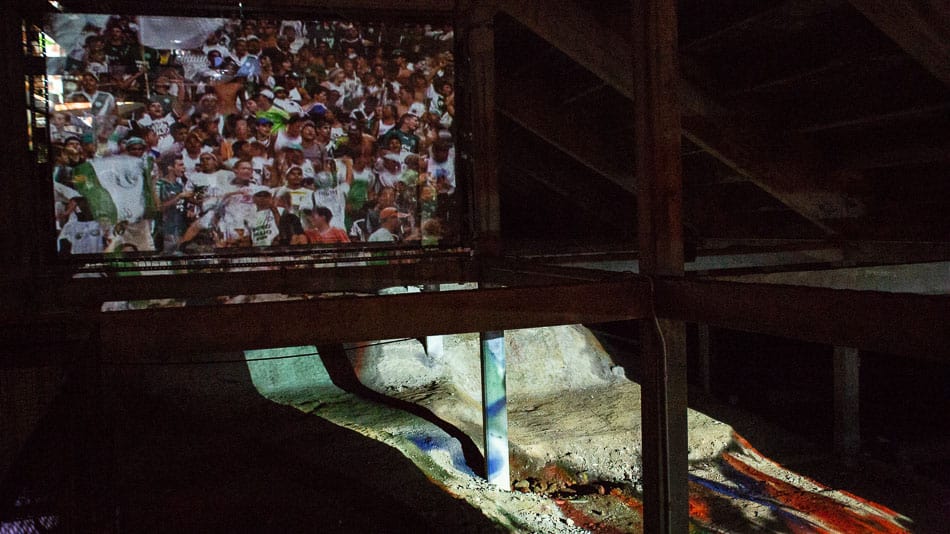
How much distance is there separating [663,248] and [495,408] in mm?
3951

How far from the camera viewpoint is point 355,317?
3074 mm

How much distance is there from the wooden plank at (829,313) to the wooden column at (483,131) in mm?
2446

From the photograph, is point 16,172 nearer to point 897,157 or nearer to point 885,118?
point 885,118

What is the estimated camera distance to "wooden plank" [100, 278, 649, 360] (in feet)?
A: 9.21

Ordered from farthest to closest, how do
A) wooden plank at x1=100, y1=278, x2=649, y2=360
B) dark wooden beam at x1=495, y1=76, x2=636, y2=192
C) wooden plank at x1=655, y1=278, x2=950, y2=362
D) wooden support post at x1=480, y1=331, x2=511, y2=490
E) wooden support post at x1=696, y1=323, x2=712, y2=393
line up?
wooden support post at x1=696, y1=323, x2=712, y2=393
dark wooden beam at x1=495, y1=76, x2=636, y2=192
wooden support post at x1=480, y1=331, x2=511, y2=490
wooden plank at x1=100, y1=278, x2=649, y2=360
wooden plank at x1=655, y1=278, x2=950, y2=362

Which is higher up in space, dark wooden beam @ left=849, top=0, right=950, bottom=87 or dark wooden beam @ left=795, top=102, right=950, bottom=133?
dark wooden beam @ left=849, top=0, right=950, bottom=87

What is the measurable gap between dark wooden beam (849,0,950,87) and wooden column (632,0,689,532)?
130cm

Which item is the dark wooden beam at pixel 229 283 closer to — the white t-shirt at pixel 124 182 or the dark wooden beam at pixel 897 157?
the white t-shirt at pixel 124 182

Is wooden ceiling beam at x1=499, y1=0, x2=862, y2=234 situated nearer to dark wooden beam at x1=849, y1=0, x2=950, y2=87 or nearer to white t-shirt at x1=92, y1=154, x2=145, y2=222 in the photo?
dark wooden beam at x1=849, y1=0, x2=950, y2=87

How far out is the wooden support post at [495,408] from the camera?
6.97 meters

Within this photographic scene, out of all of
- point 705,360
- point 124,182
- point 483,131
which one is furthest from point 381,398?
point 705,360

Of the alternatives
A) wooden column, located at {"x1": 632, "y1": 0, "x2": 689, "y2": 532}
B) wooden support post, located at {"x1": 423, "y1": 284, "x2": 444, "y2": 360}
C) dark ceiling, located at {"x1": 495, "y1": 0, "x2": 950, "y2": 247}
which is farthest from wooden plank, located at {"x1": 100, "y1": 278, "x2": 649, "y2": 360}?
wooden support post, located at {"x1": 423, "y1": 284, "x2": 444, "y2": 360}

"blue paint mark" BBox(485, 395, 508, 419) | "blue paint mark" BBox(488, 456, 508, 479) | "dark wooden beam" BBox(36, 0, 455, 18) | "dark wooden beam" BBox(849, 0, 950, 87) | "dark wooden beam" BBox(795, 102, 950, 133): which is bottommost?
"blue paint mark" BBox(488, 456, 508, 479)

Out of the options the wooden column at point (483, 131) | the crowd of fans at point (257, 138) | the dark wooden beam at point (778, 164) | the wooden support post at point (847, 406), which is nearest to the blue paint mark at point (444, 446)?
the wooden column at point (483, 131)
